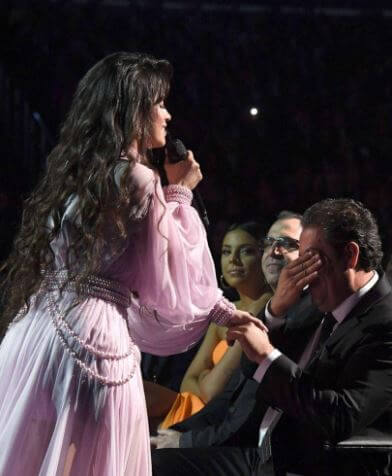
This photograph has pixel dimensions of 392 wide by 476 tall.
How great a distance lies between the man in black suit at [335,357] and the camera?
66.1 inches

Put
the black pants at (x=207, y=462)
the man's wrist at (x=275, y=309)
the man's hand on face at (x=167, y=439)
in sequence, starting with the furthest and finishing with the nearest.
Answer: the man's hand on face at (x=167, y=439)
the black pants at (x=207, y=462)
the man's wrist at (x=275, y=309)

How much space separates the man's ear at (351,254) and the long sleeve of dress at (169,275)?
11.9 inches

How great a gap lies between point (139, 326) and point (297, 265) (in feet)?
1.40

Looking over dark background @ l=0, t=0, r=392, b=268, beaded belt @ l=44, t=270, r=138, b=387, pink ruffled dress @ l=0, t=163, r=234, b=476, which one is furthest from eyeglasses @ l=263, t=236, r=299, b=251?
dark background @ l=0, t=0, r=392, b=268

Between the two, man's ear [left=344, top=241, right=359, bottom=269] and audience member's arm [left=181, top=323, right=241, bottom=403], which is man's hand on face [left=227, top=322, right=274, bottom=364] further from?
audience member's arm [left=181, top=323, right=241, bottom=403]

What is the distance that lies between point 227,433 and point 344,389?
0.71 metres

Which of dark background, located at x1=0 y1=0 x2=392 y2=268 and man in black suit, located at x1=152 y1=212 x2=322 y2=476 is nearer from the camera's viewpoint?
man in black suit, located at x1=152 y1=212 x2=322 y2=476

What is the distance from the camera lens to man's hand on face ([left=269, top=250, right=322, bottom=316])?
6.20 ft

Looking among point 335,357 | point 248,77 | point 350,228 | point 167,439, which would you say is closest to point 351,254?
point 350,228

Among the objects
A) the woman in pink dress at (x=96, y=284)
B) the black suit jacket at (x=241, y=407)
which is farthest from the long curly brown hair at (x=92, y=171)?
the black suit jacket at (x=241, y=407)

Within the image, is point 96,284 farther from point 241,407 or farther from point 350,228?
point 241,407

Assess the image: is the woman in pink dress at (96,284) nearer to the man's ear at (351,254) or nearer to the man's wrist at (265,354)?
the man's wrist at (265,354)

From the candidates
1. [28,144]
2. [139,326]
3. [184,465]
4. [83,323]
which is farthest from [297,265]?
[28,144]

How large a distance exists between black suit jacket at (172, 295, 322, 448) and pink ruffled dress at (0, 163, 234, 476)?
16.5 inches
